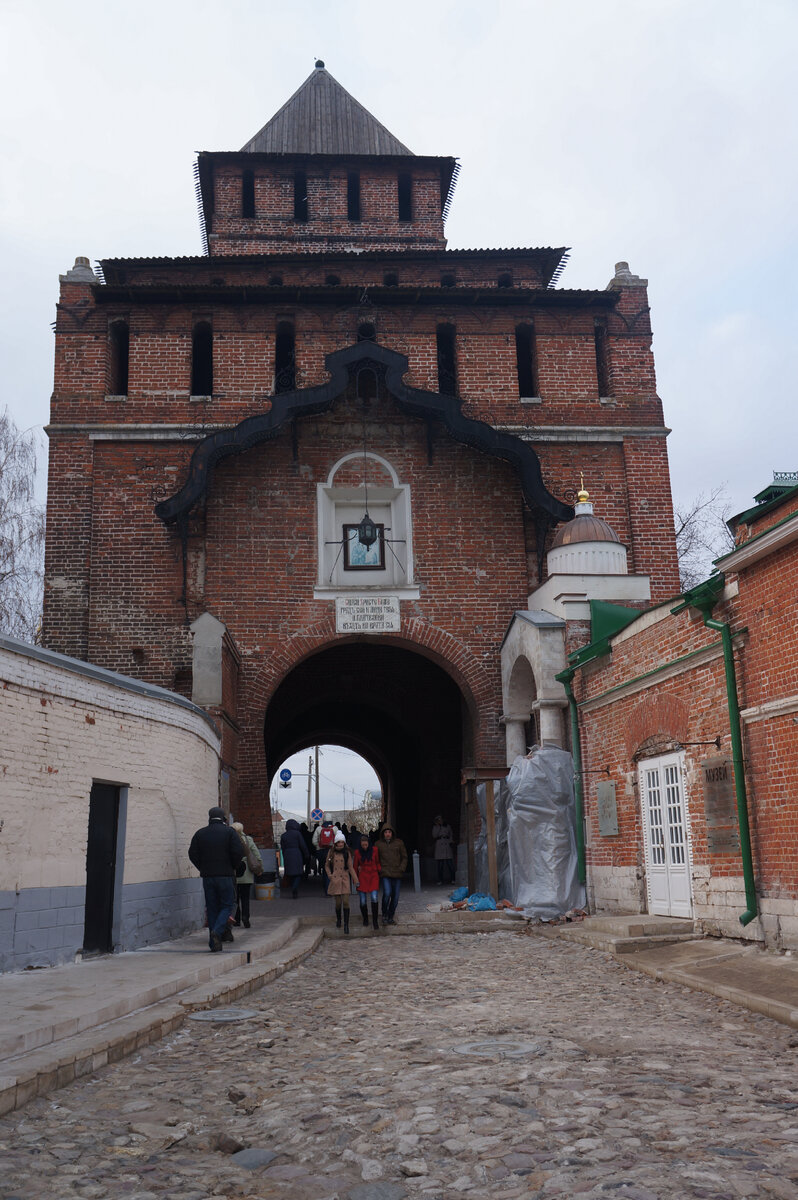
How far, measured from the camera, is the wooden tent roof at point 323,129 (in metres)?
26.2

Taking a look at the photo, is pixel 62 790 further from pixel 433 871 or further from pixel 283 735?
pixel 283 735

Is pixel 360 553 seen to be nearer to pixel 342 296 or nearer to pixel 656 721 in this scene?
pixel 342 296

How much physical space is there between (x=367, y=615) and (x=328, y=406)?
3.65 metres

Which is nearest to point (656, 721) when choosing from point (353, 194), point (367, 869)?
point (367, 869)

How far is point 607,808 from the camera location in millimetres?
13594

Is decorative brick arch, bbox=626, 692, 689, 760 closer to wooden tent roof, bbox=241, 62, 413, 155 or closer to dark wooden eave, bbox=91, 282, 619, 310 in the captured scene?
dark wooden eave, bbox=91, 282, 619, 310

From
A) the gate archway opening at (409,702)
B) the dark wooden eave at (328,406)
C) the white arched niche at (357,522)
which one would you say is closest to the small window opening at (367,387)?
the dark wooden eave at (328,406)

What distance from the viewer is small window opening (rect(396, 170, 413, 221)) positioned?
25297mm

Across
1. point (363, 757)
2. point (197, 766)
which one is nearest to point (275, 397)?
point (197, 766)

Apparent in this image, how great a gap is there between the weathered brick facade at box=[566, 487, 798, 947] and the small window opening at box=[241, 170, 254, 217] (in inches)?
638

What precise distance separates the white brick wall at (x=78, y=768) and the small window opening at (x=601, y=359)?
426 inches

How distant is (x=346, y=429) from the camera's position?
19.2 m

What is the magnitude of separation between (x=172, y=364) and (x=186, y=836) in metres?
9.71

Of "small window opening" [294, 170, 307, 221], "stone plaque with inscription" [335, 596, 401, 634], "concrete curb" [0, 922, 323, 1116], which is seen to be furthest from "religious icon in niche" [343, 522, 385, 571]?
"small window opening" [294, 170, 307, 221]
